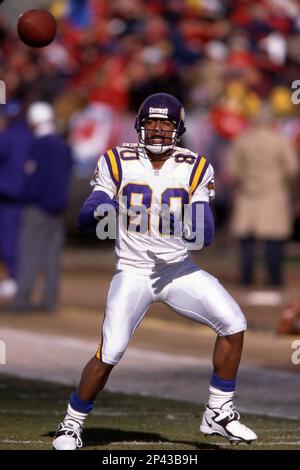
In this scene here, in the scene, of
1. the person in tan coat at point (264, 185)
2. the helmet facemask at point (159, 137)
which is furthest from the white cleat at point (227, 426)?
the person in tan coat at point (264, 185)

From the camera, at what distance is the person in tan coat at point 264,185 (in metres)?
17.6

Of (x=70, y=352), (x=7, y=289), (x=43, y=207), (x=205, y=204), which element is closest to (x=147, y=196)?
(x=205, y=204)

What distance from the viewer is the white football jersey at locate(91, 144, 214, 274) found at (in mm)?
7984

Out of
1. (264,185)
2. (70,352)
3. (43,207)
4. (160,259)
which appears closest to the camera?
(160,259)

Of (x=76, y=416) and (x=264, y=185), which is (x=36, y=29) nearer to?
(x=76, y=416)

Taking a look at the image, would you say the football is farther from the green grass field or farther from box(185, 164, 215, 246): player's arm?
the green grass field

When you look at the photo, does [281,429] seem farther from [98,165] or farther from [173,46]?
[173,46]

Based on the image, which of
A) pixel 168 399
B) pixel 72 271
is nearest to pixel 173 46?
pixel 72 271

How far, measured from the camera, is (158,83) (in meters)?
22.7

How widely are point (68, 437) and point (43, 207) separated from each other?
7806 mm

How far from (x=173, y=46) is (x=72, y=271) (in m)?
A: 3.31

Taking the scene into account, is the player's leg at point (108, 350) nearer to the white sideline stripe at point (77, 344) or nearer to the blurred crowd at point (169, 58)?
the white sideline stripe at point (77, 344)

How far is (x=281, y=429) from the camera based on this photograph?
29.1 ft
